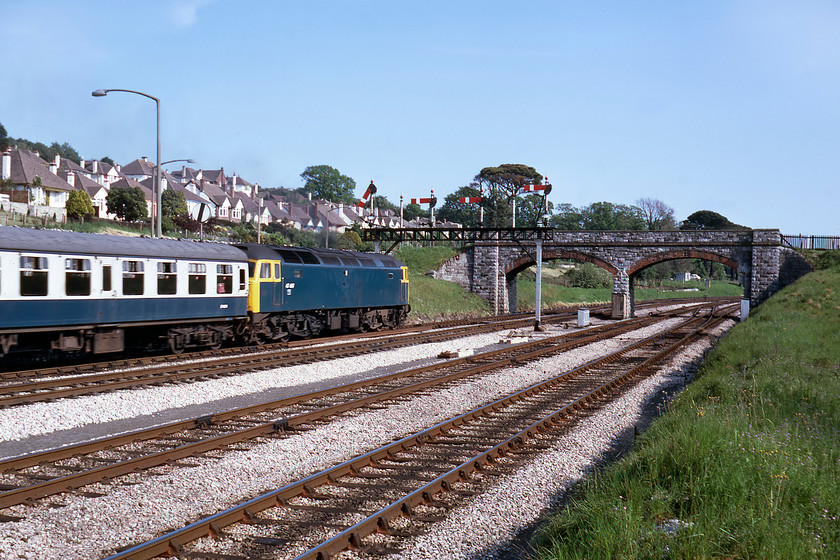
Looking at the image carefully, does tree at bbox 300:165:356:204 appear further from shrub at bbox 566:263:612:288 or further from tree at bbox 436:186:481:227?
shrub at bbox 566:263:612:288

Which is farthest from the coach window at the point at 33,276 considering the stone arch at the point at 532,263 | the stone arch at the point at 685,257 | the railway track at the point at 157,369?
the stone arch at the point at 685,257

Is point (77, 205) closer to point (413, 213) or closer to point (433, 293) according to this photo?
point (433, 293)

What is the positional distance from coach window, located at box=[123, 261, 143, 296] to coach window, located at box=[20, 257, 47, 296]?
2.21 metres

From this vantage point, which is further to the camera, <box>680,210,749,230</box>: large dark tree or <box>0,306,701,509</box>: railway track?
<box>680,210,749,230</box>: large dark tree

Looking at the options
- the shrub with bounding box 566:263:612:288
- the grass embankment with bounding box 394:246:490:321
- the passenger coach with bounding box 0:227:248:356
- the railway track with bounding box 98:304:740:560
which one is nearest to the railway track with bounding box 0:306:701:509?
the railway track with bounding box 98:304:740:560

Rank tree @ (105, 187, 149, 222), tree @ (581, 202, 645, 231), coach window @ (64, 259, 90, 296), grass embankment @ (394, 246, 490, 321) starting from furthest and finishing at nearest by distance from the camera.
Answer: tree @ (581, 202, 645, 231), tree @ (105, 187, 149, 222), grass embankment @ (394, 246, 490, 321), coach window @ (64, 259, 90, 296)

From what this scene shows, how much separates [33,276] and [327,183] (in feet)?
481

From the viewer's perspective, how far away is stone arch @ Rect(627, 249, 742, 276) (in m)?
42.7

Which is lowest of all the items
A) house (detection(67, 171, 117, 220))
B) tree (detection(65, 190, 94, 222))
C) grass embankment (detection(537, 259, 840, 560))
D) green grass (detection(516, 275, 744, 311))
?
green grass (detection(516, 275, 744, 311))

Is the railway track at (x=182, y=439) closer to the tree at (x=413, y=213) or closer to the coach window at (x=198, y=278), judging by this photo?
the coach window at (x=198, y=278)

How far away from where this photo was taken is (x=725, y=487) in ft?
21.9

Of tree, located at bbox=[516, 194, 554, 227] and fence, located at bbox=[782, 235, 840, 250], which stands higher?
tree, located at bbox=[516, 194, 554, 227]

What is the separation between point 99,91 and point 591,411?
1894cm

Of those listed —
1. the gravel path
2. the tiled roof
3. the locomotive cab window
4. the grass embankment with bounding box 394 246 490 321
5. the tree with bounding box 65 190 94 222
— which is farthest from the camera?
the tiled roof
